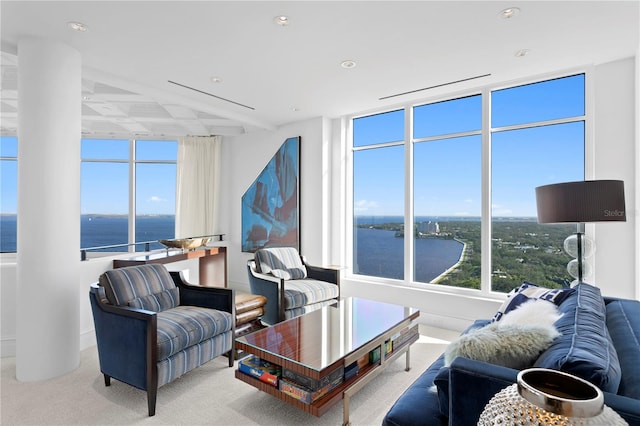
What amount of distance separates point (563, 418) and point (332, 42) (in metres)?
2.86

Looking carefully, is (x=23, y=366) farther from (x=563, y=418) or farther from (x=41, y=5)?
(x=563, y=418)

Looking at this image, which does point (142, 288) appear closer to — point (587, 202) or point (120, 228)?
point (587, 202)

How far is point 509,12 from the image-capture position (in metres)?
2.42

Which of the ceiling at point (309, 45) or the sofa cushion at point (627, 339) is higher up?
the ceiling at point (309, 45)

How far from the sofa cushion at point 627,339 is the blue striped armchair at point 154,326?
7.78ft

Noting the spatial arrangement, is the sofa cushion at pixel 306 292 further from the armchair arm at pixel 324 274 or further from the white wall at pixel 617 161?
the white wall at pixel 617 161

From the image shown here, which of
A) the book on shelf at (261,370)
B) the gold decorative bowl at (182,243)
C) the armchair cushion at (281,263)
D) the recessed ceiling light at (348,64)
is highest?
the recessed ceiling light at (348,64)

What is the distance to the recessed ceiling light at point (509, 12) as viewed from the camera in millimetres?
2387

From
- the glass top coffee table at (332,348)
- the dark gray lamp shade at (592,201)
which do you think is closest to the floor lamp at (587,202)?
the dark gray lamp shade at (592,201)

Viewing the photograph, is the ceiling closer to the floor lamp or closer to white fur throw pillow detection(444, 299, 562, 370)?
the floor lamp

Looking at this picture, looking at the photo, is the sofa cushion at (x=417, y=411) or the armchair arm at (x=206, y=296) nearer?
the sofa cushion at (x=417, y=411)

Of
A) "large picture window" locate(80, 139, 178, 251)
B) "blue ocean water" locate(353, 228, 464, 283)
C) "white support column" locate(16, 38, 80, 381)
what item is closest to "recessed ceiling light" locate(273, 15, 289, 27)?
"white support column" locate(16, 38, 80, 381)

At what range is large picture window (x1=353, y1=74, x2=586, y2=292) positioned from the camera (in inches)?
145

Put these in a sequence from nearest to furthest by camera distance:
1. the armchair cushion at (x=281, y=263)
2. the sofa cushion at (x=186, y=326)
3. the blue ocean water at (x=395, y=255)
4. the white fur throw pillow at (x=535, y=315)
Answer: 1. the white fur throw pillow at (x=535, y=315)
2. the sofa cushion at (x=186, y=326)
3. the armchair cushion at (x=281, y=263)
4. the blue ocean water at (x=395, y=255)
